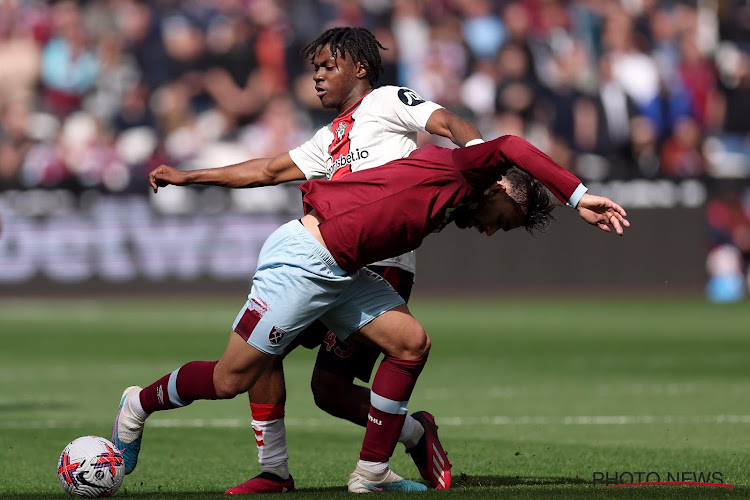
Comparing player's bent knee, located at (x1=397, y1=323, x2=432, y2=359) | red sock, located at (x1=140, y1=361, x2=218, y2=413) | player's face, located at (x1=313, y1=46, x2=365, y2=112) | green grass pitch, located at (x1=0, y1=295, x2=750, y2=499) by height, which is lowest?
green grass pitch, located at (x1=0, y1=295, x2=750, y2=499)

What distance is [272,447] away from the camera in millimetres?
6172

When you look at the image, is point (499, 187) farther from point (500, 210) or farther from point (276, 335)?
point (276, 335)

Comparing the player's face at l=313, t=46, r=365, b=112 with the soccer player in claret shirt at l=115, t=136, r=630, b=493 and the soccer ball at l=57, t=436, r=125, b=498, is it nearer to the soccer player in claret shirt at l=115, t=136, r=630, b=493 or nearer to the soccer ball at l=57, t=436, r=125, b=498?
the soccer player in claret shirt at l=115, t=136, r=630, b=493

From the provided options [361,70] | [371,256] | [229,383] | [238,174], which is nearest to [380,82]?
[361,70]

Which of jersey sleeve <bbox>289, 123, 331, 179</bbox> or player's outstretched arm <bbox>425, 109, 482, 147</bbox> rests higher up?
player's outstretched arm <bbox>425, 109, 482, 147</bbox>

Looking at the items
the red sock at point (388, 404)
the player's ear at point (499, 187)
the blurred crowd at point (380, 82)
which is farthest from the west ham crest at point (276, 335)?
the blurred crowd at point (380, 82)

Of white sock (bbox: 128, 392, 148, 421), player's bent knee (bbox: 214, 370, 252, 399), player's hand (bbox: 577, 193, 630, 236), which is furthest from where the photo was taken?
white sock (bbox: 128, 392, 148, 421)

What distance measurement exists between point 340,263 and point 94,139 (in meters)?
15.9

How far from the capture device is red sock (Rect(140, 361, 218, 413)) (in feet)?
19.0

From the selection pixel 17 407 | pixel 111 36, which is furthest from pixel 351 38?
pixel 111 36

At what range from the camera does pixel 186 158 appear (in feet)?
67.6

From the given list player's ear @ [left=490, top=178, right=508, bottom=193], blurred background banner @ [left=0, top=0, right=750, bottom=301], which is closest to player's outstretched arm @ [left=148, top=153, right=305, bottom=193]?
player's ear @ [left=490, top=178, right=508, bottom=193]

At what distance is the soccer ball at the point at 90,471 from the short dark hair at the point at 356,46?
2250 mm

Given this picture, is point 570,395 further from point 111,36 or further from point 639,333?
point 111,36
